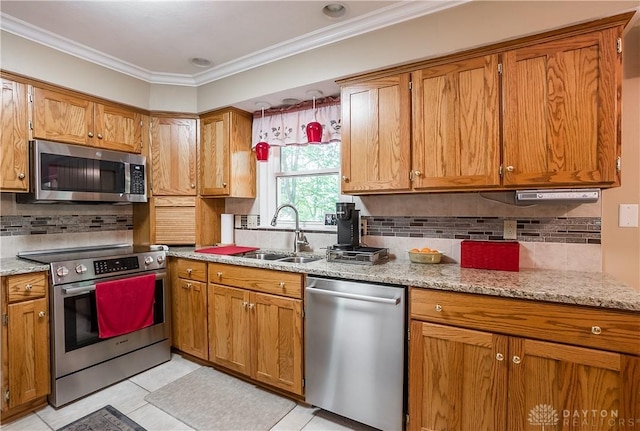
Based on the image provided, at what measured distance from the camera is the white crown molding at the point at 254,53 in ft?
6.36

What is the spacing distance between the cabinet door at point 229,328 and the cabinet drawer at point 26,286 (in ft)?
3.38

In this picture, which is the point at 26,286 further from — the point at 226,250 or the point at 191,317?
the point at 226,250

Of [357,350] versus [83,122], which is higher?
[83,122]

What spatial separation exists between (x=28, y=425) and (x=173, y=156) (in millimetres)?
2131

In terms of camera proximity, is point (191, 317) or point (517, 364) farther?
point (191, 317)

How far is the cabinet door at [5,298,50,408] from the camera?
1.92 metres

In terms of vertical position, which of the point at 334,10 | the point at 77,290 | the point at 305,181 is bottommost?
the point at 77,290

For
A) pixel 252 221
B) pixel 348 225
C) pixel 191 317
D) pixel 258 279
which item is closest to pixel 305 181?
pixel 252 221

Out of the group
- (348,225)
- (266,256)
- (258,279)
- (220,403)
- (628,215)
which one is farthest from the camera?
(266,256)

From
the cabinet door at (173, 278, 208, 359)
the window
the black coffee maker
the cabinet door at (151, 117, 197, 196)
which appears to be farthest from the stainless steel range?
the black coffee maker

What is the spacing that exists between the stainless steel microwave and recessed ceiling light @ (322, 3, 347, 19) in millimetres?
1990

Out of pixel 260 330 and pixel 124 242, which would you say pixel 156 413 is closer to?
pixel 260 330

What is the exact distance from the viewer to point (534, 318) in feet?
4.68

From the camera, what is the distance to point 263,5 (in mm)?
1926
